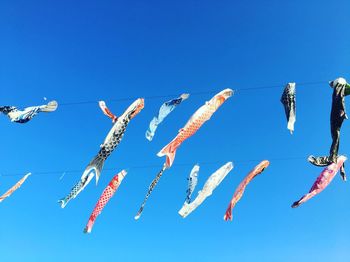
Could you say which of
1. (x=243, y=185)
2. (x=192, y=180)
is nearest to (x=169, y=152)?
(x=192, y=180)

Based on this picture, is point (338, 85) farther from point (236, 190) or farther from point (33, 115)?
point (33, 115)

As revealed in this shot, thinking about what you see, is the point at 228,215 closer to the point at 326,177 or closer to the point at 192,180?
the point at 192,180

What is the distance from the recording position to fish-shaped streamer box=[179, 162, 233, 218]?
1160 cm

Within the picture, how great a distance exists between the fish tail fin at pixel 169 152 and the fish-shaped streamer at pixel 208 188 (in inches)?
59.6

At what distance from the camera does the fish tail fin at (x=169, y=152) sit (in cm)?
1037

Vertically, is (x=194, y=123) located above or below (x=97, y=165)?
below

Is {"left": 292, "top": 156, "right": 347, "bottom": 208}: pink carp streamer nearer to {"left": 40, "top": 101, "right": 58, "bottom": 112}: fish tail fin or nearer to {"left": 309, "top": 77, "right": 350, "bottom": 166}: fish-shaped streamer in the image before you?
{"left": 309, "top": 77, "right": 350, "bottom": 166}: fish-shaped streamer

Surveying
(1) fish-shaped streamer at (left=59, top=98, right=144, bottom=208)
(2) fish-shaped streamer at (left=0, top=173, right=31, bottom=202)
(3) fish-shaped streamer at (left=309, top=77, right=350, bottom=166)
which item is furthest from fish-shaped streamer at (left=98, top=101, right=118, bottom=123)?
(3) fish-shaped streamer at (left=309, top=77, right=350, bottom=166)

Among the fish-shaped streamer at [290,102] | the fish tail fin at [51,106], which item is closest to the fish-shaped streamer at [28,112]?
the fish tail fin at [51,106]

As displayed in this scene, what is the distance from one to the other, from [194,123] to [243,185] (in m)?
2.29

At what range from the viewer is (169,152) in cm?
1048

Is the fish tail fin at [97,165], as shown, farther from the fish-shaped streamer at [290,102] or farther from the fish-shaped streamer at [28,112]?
the fish-shaped streamer at [290,102]

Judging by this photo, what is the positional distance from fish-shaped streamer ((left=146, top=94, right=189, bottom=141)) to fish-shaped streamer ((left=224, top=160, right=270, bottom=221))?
105 inches

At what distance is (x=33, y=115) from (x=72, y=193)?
7.55ft
